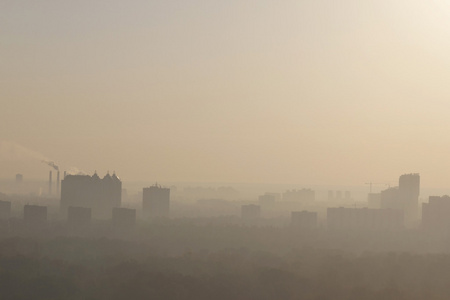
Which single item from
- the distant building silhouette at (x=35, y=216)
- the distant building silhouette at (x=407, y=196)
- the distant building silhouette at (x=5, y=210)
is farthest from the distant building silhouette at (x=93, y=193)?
the distant building silhouette at (x=407, y=196)

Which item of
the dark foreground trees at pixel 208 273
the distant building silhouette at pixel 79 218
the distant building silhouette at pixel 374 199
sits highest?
the distant building silhouette at pixel 374 199

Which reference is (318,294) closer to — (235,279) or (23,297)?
(235,279)

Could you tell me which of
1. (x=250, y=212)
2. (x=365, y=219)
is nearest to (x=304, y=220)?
(x=365, y=219)

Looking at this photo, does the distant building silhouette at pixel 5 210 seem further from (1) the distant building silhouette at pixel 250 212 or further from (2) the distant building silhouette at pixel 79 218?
(1) the distant building silhouette at pixel 250 212

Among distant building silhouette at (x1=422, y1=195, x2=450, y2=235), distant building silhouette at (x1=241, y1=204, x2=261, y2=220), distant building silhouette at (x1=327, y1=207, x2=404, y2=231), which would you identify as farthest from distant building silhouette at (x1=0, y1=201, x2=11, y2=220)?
distant building silhouette at (x1=422, y1=195, x2=450, y2=235)

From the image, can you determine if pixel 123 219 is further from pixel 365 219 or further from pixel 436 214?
pixel 436 214

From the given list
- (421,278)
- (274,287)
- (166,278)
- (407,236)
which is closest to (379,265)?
(421,278)
